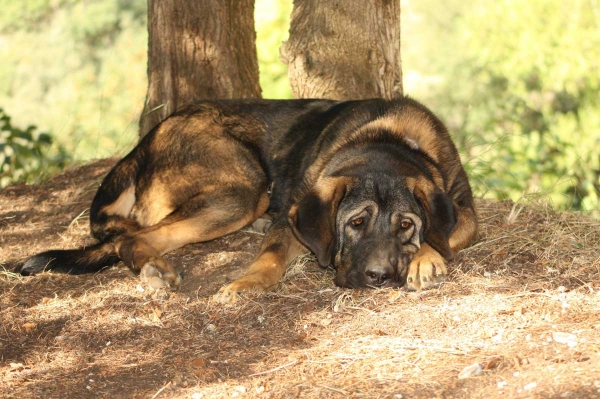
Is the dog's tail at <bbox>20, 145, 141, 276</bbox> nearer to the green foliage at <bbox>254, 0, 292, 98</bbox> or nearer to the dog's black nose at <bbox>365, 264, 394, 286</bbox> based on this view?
the dog's black nose at <bbox>365, 264, 394, 286</bbox>

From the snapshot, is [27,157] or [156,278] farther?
[27,157]

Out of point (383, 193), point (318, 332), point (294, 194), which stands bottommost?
point (318, 332)

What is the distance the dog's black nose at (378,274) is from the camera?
16.4ft

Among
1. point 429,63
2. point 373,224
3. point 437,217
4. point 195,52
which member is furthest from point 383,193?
point 429,63

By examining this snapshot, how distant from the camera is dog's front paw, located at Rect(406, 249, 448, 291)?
16.6ft

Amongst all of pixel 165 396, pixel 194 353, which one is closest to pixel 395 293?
pixel 194 353

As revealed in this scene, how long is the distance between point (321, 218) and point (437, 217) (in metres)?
0.81

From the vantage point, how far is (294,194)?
6203mm

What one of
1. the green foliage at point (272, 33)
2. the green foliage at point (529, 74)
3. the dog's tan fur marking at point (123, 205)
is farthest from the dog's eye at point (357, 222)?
the green foliage at point (272, 33)

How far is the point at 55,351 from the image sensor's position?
4.70 metres

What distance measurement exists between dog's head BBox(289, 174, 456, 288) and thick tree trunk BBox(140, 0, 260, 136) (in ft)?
9.69

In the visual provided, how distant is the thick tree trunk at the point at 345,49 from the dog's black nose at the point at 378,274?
2.83 meters

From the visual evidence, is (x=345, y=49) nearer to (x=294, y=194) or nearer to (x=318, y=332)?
(x=294, y=194)

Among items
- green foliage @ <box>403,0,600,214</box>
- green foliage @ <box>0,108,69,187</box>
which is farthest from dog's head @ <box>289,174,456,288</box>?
green foliage @ <box>403,0,600,214</box>
